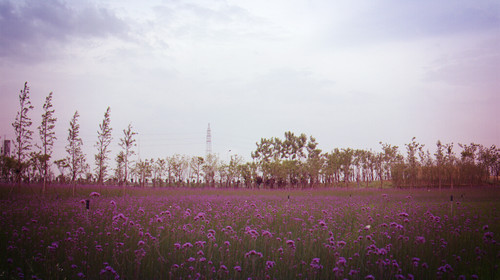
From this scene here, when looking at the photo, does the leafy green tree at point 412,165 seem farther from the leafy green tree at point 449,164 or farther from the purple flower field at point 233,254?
the purple flower field at point 233,254

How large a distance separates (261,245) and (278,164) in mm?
38034

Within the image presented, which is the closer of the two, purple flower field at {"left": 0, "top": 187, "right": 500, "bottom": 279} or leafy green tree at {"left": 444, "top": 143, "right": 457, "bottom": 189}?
purple flower field at {"left": 0, "top": 187, "right": 500, "bottom": 279}

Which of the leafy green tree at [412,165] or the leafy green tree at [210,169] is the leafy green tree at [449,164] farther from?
the leafy green tree at [210,169]

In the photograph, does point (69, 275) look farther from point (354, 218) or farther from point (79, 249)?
point (354, 218)

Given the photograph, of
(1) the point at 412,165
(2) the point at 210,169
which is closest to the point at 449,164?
(1) the point at 412,165

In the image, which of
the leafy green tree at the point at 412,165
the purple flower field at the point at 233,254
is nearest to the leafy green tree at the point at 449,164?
the leafy green tree at the point at 412,165

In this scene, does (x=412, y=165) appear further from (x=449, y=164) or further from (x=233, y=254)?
(x=233, y=254)

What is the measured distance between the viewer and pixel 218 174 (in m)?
46.8

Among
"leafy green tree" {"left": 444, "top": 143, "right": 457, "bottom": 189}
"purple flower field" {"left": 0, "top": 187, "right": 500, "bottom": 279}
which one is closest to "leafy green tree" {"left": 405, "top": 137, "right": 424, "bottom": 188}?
"leafy green tree" {"left": 444, "top": 143, "right": 457, "bottom": 189}

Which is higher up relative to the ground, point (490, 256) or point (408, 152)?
point (408, 152)

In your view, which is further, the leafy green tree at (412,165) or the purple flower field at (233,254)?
the leafy green tree at (412,165)

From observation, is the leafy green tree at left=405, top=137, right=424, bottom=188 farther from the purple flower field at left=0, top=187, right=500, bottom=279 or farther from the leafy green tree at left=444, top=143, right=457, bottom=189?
the purple flower field at left=0, top=187, right=500, bottom=279

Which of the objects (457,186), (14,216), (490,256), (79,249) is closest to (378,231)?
(490,256)

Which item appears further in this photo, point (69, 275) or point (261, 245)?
point (261, 245)
